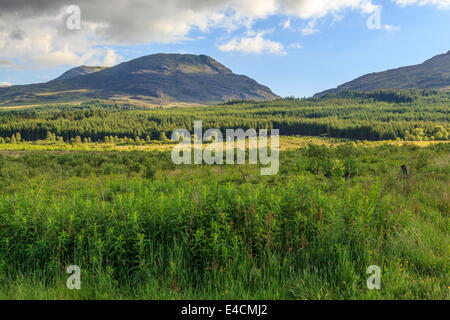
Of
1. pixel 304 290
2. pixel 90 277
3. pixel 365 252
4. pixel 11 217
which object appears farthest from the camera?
pixel 11 217

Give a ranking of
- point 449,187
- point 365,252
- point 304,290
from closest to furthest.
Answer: point 304,290, point 365,252, point 449,187

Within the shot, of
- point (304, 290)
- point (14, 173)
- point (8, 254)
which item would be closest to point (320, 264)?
point (304, 290)

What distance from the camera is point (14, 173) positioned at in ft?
75.9

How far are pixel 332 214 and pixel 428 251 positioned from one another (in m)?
1.59

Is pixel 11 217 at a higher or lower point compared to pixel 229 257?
higher

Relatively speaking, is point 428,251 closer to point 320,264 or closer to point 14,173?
point 320,264

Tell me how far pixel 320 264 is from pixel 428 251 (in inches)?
71.9

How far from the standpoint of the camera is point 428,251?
522cm
